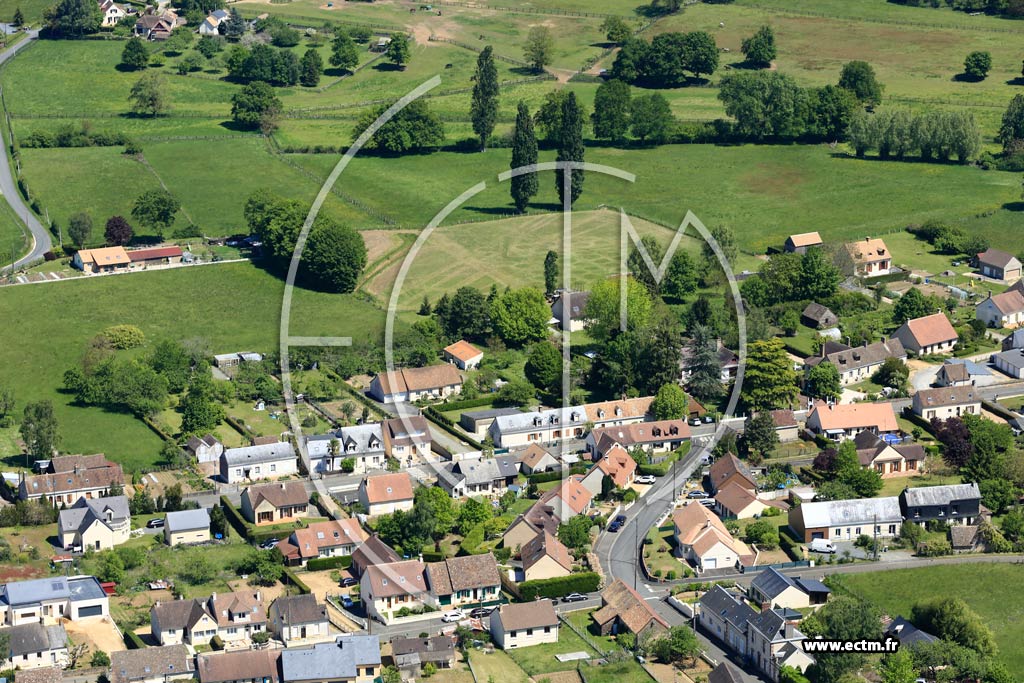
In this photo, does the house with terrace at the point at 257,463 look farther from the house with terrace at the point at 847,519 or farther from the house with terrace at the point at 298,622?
the house with terrace at the point at 847,519

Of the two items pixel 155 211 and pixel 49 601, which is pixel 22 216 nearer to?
pixel 155 211

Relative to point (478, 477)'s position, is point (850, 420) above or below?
above

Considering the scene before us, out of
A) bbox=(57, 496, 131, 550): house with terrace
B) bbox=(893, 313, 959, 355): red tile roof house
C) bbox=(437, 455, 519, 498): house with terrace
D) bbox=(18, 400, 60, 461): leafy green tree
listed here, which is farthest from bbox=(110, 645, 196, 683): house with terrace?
bbox=(893, 313, 959, 355): red tile roof house

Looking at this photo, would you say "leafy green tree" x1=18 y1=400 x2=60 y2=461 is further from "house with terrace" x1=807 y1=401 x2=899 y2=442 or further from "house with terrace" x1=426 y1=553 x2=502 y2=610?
"house with terrace" x1=807 y1=401 x2=899 y2=442

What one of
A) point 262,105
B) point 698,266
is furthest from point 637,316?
point 262,105

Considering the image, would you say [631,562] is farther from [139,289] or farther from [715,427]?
[139,289]

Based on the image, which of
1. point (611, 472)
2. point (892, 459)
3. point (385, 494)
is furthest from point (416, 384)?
point (892, 459)
